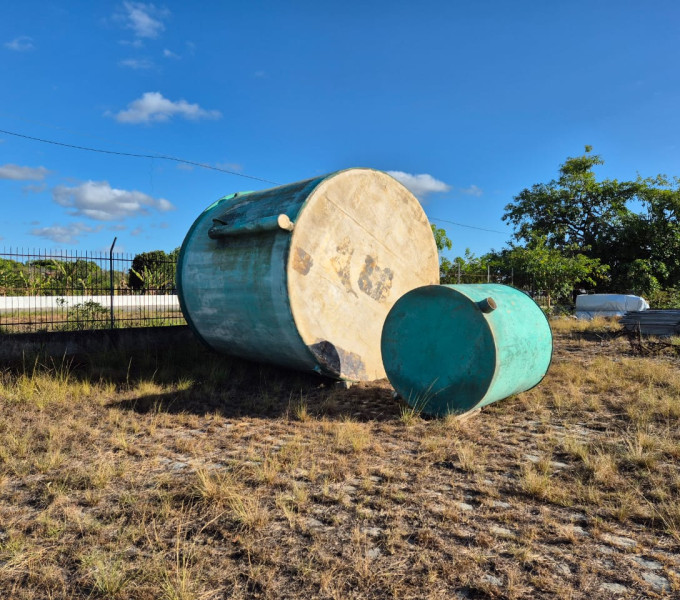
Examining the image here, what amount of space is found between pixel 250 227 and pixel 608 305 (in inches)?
567

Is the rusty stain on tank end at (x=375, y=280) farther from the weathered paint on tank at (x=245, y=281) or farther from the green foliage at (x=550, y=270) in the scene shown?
the green foliage at (x=550, y=270)

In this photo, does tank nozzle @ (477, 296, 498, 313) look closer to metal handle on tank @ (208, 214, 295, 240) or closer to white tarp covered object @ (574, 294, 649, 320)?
metal handle on tank @ (208, 214, 295, 240)

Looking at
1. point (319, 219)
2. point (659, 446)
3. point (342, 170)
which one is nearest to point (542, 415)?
point (659, 446)

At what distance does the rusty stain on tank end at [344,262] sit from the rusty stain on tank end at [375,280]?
22cm

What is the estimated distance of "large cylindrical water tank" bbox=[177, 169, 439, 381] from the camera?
5.91m

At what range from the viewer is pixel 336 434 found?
181 inches

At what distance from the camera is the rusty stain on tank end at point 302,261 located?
5.81m

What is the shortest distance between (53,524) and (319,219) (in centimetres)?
423

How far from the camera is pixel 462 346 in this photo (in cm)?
502

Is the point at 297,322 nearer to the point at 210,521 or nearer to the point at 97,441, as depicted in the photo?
the point at 97,441

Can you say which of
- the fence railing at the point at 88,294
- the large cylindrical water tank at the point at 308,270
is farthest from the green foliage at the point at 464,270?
the large cylindrical water tank at the point at 308,270

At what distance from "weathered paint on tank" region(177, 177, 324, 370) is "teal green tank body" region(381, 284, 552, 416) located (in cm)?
125

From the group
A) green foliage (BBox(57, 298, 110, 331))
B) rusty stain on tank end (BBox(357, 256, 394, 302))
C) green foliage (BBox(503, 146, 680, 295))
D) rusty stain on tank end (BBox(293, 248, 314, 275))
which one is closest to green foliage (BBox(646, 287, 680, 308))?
green foliage (BBox(503, 146, 680, 295))

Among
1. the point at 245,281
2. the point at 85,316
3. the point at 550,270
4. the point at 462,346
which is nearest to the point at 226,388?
the point at 245,281
